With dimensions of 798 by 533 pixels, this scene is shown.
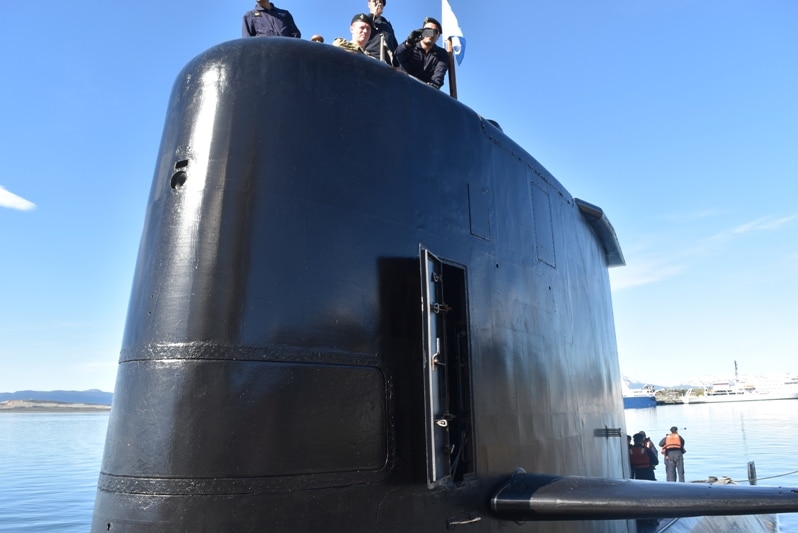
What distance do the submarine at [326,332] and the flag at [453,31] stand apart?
2.27m

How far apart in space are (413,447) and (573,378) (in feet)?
9.14

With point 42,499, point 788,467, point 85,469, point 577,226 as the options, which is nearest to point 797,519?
point 788,467

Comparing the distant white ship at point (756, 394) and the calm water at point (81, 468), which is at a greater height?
the distant white ship at point (756, 394)

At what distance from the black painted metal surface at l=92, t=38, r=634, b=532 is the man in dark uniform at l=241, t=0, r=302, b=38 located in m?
1.41

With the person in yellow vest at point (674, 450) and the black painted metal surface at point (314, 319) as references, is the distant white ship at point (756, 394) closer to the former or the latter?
the person in yellow vest at point (674, 450)

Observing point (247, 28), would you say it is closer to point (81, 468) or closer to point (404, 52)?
point (404, 52)

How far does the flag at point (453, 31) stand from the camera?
21.8 ft

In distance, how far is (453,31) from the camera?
667cm

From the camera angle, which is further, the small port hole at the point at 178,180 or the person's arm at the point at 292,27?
the person's arm at the point at 292,27

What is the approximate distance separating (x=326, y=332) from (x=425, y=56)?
3355mm

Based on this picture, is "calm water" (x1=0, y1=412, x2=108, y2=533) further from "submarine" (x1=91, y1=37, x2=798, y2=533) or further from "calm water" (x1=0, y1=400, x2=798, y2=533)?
"submarine" (x1=91, y1=37, x2=798, y2=533)

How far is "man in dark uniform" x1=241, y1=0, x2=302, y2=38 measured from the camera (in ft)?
16.2

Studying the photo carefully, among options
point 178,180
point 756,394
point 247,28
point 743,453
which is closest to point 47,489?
point 247,28

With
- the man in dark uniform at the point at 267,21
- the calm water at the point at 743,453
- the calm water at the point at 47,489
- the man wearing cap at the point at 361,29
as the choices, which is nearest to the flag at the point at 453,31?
the man wearing cap at the point at 361,29
